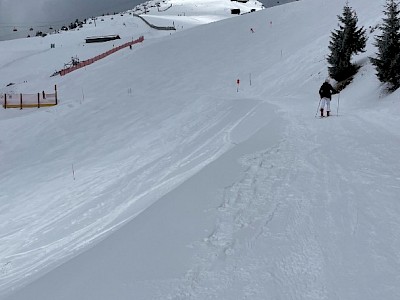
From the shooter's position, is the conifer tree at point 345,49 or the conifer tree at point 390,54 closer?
the conifer tree at point 390,54

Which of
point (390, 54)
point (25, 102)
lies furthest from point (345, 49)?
point (25, 102)

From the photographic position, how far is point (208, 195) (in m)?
6.60

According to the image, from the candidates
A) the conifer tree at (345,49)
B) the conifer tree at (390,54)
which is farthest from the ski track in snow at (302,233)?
the conifer tree at (345,49)

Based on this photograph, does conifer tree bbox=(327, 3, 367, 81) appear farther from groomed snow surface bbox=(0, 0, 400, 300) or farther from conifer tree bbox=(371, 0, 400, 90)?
conifer tree bbox=(371, 0, 400, 90)

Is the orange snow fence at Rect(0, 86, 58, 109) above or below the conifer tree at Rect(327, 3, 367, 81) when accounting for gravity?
below

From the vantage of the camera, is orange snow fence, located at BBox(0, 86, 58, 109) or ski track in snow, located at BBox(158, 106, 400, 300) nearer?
ski track in snow, located at BBox(158, 106, 400, 300)

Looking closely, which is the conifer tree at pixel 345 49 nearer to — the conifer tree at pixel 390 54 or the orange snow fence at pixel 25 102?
the conifer tree at pixel 390 54

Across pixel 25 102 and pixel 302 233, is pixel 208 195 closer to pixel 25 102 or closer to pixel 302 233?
pixel 302 233

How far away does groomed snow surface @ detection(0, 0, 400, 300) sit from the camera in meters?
4.11

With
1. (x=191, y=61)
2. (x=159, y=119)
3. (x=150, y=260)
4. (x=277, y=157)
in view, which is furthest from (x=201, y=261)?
(x=191, y=61)

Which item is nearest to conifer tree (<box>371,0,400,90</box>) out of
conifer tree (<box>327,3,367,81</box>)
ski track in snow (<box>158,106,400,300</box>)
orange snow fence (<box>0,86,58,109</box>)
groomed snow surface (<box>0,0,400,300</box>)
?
groomed snow surface (<box>0,0,400,300</box>)

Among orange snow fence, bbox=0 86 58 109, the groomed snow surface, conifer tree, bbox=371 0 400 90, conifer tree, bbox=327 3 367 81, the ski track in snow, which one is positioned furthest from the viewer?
orange snow fence, bbox=0 86 58 109

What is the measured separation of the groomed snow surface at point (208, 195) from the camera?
4105 millimetres

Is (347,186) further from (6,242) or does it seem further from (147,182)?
(6,242)
